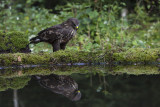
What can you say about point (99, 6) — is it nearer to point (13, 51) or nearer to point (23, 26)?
point (23, 26)

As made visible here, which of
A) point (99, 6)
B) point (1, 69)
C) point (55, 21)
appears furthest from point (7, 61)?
point (99, 6)

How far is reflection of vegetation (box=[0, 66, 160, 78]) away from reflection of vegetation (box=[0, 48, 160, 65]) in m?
0.27

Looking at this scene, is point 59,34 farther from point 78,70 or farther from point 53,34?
point 78,70

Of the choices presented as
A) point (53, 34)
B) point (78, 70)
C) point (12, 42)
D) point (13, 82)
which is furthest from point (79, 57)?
point (13, 82)

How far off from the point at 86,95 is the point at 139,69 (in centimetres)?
219

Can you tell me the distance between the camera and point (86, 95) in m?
4.25

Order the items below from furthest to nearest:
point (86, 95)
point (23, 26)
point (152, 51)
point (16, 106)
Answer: point (23, 26), point (152, 51), point (86, 95), point (16, 106)

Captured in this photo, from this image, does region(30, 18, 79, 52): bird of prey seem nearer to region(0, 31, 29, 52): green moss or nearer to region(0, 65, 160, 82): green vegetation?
region(0, 31, 29, 52): green moss

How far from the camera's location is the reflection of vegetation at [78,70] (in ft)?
18.9

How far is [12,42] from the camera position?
6961 mm

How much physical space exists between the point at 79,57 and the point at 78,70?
0.70 m

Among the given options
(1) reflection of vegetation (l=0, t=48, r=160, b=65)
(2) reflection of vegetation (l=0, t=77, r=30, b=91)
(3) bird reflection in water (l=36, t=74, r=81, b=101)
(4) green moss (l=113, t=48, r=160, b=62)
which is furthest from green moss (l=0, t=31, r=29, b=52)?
(4) green moss (l=113, t=48, r=160, b=62)

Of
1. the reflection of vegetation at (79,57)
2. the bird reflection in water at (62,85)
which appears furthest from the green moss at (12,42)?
the bird reflection in water at (62,85)

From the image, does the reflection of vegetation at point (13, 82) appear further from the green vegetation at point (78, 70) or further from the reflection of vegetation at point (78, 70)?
the reflection of vegetation at point (78, 70)
